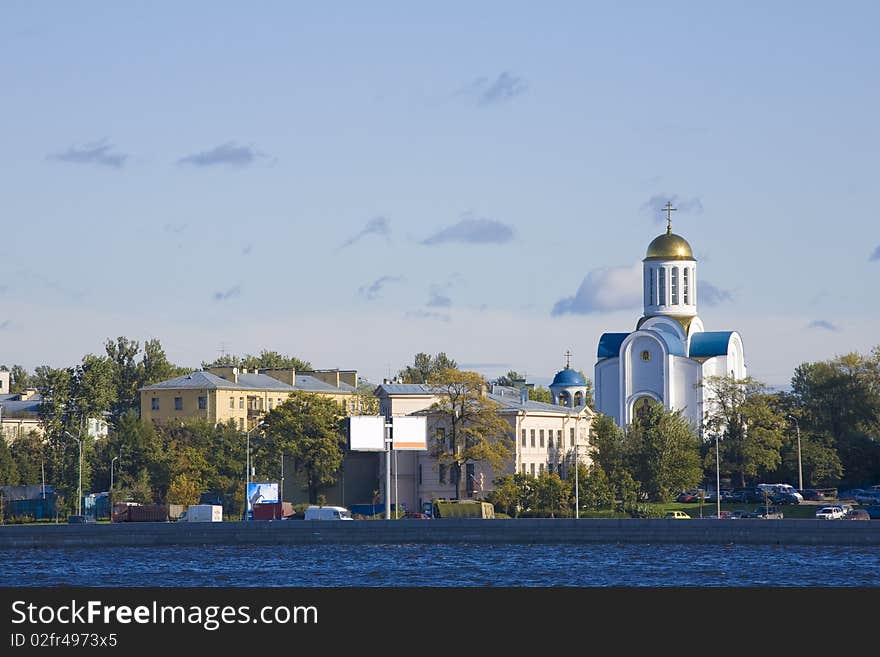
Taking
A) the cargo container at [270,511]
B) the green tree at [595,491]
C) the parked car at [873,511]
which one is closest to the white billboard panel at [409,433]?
the cargo container at [270,511]

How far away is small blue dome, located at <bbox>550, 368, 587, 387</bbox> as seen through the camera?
456 ft

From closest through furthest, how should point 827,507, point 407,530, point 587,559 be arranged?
point 587,559 < point 407,530 < point 827,507

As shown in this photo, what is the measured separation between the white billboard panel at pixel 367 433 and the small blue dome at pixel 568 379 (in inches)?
1409

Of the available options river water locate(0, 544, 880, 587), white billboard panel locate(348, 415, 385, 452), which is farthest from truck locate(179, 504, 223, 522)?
white billboard panel locate(348, 415, 385, 452)

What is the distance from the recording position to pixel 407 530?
91.4 m

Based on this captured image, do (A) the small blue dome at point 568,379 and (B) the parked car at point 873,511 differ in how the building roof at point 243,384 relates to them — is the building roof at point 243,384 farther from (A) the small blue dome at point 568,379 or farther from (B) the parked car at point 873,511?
(B) the parked car at point 873,511

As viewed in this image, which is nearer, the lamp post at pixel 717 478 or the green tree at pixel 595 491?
the lamp post at pixel 717 478

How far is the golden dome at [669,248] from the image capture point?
5300 inches

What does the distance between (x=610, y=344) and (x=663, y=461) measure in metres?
27.2

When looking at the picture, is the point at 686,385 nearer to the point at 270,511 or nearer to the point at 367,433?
the point at 367,433

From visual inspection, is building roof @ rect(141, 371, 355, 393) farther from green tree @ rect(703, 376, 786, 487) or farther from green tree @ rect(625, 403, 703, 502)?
green tree @ rect(625, 403, 703, 502)

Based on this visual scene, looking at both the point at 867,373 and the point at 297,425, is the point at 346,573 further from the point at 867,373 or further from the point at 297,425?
the point at 867,373

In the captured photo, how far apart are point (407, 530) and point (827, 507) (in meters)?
24.8
